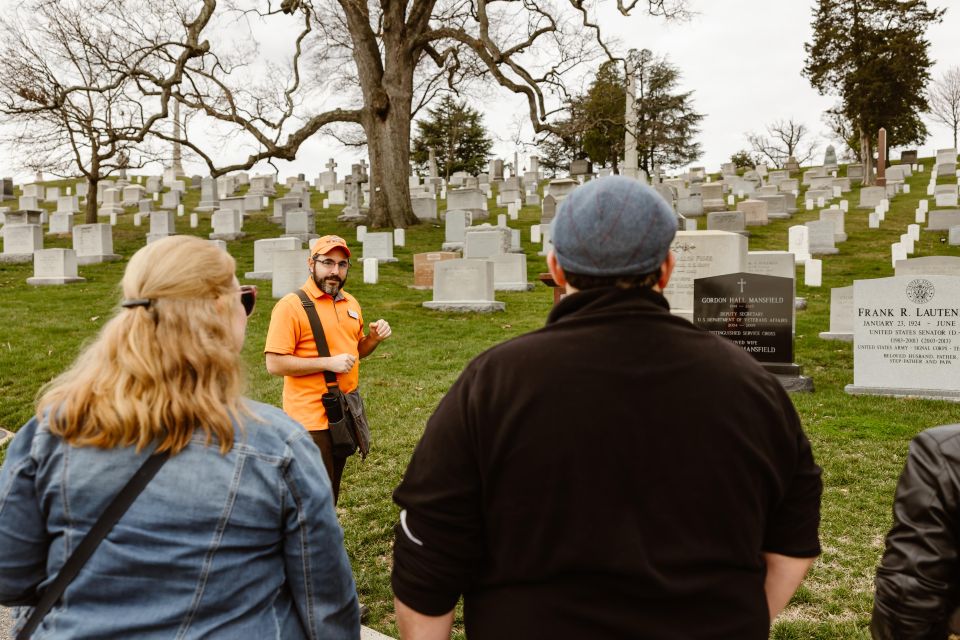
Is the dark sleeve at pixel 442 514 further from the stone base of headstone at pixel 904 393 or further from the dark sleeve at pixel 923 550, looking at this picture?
the stone base of headstone at pixel 904 393

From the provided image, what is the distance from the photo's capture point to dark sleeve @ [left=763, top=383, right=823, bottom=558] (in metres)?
1.65

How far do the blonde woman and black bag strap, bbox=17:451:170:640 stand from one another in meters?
0.01

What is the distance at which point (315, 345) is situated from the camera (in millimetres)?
3795

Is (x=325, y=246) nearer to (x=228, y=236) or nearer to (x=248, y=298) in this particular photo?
(x=248, y=298)

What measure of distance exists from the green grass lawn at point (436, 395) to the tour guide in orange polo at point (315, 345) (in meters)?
1.09

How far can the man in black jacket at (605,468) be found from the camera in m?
1.43

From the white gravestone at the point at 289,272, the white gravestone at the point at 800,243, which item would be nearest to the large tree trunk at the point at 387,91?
the white gravestone at the point at 289,272

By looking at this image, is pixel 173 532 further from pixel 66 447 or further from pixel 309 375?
pixel 309 375

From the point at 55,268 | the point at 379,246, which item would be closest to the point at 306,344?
the point at 55,268

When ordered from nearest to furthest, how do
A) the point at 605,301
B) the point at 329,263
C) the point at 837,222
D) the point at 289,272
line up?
1. the point at 605,301
2. the point at 329,263
3. the point at 289,272
4. the point at 837,222

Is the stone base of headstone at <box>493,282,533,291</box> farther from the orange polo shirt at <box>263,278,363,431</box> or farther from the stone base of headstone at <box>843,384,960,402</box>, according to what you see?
the orange polo shirt at <box>263,278,363,431</box>

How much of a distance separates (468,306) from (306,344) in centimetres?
972

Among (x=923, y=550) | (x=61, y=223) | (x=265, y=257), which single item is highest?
(x=61, y=223)

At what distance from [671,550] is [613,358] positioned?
15.8 inches
